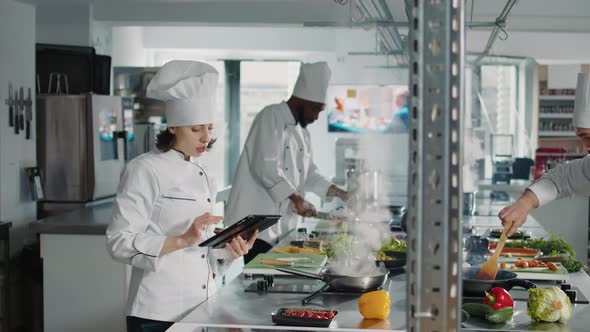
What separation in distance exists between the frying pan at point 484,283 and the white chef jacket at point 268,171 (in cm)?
198

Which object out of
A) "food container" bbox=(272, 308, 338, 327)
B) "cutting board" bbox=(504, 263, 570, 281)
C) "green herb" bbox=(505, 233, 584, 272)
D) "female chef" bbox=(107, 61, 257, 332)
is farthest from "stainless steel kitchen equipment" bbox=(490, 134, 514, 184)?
"food container" bbox=(272, 308, 338, 327)

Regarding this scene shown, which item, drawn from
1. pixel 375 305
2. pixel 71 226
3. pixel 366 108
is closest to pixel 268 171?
pixel 71 226

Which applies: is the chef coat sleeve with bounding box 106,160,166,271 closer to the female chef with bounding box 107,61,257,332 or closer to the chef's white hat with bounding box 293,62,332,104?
the female chef with bounding box 107,61,257,332

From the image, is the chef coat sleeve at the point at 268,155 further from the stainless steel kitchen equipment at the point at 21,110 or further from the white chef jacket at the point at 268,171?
the stainless steel kitchen equipment at the point at 21,110

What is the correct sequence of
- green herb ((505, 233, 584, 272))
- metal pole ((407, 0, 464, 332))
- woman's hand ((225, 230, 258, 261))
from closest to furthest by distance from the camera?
metal pole ((407, 0, 464, 332)) → woman's hand ((225, 230, 258, 261)) → green herb ((505, 233, 584, 272))

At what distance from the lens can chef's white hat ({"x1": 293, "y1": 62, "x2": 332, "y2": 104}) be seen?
15.5 feet

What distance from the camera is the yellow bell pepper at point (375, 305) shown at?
2.24m

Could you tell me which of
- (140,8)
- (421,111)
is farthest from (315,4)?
(421,111)

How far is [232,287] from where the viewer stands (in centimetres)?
276

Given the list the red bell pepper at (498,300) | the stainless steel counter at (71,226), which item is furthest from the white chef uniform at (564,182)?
the stainless steel counter at (71,226)

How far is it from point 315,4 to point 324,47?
3.57m

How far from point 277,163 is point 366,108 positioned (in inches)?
277

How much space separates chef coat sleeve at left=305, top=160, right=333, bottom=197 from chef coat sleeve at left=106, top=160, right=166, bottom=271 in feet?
8.55

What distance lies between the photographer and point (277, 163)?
4.60 metres
